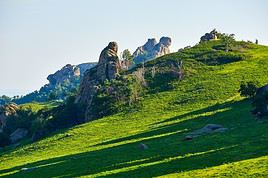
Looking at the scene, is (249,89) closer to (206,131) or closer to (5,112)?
(206,131)

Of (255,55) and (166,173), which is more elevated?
(255,55)

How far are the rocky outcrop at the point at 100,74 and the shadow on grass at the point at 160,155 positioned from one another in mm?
65962

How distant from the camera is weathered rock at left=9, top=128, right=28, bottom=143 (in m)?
138

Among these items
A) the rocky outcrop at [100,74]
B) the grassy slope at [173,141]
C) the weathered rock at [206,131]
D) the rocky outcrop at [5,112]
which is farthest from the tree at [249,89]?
the rocky outcrop at [5,112]

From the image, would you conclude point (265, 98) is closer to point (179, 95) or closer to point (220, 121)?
point (220, 121)

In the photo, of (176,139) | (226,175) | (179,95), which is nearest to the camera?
(226,175)

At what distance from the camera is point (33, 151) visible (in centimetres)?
9269

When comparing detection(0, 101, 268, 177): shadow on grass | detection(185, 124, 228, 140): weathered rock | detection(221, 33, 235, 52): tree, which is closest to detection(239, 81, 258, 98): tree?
detection(0, 101, 268, 177): shadow on grass

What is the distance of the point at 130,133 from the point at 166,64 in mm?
79947

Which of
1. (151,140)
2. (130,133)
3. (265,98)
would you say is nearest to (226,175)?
(151,140)

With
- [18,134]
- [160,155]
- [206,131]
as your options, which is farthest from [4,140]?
[160,155]

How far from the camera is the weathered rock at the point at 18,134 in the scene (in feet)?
452

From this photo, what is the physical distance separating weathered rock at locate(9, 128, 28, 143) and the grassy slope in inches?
1504

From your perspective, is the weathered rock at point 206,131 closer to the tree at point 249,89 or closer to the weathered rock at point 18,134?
the tree at point 249,89
